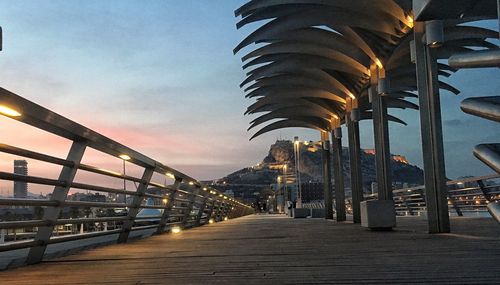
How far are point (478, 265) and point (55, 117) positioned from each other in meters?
4.14

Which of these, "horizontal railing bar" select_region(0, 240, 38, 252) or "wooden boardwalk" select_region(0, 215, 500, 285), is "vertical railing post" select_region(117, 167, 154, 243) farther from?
"horizontal railing bar" select_region(0, 240, 38, 252)

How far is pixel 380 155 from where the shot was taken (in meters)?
13.8

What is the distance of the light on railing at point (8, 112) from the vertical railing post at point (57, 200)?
1121 mm

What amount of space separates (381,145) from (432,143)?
12.3 feet

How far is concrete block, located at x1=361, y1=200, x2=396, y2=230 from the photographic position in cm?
1095

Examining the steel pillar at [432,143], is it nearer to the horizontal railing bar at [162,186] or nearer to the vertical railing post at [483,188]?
the horizontal railing bar at [162,186]

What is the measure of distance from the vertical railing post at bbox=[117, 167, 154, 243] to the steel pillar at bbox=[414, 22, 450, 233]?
17.2 feet

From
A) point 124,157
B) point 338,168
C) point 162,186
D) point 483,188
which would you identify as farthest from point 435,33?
point 338,168

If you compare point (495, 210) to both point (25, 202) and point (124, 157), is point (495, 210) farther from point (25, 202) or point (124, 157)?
point (124, 157)

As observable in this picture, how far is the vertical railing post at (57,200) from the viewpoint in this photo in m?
5.24

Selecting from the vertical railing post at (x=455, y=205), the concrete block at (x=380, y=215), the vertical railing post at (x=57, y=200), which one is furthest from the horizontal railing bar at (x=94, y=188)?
the vertical railing post at (x=455, y=205)

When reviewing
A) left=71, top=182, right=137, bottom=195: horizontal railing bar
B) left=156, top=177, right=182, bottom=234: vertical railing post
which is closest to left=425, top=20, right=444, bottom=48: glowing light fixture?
left=156, top=177, right=182, bottom=234: vertical railing post

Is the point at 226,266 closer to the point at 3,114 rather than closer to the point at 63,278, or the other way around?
the point at 63,278

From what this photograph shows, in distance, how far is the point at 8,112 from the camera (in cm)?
432
